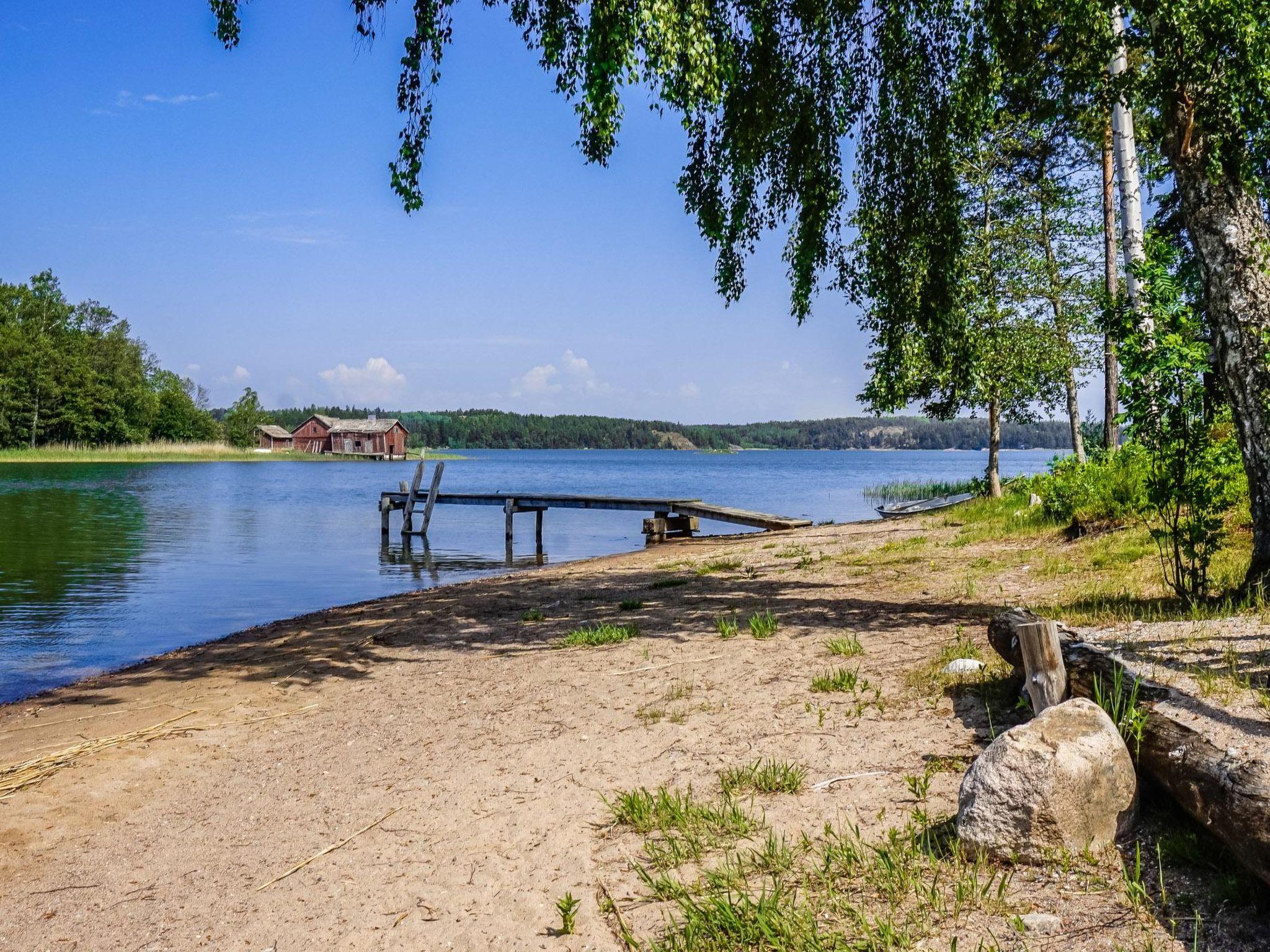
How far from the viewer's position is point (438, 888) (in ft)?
13.7

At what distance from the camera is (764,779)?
4.66 metres

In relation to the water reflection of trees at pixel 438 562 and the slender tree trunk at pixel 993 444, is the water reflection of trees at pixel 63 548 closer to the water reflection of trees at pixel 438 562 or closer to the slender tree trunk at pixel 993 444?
the water reflection of trees at pixel 438 562

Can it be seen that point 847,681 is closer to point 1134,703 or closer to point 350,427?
point 1134,703

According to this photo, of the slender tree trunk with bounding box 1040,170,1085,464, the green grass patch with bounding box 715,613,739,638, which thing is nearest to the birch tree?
→ the slender tree trunk with bounding box 1040,170,1085,464

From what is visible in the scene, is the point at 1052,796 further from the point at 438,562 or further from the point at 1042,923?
the point at 438,562

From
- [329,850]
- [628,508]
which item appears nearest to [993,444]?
[628,508]

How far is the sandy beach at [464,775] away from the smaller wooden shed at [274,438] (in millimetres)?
128842

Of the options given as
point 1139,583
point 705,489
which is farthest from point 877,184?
point 705,489

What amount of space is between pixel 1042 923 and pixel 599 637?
577 cm

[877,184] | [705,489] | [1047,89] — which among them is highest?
[1047,89]

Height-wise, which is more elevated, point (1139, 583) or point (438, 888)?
point (1139, 583)

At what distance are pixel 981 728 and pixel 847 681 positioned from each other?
3.86 ft

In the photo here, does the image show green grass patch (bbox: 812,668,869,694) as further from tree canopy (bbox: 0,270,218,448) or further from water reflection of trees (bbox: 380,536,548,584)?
tree canopy (bbox: 0,270,218,448)

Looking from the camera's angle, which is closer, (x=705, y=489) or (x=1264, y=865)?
(x=1264, y=865)
